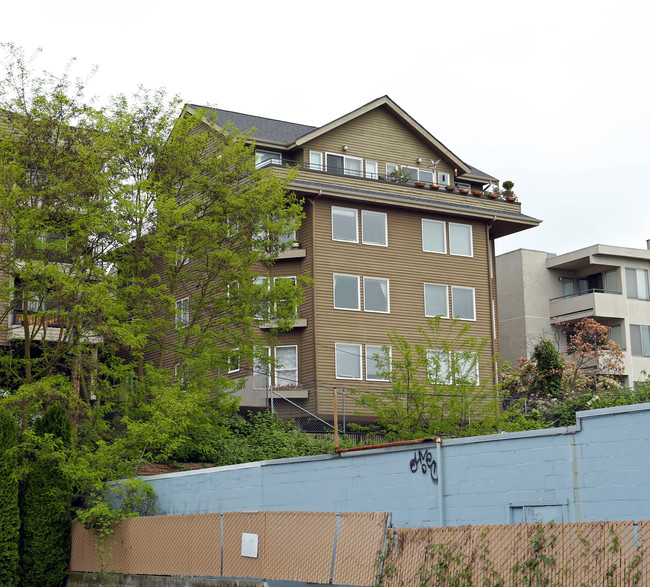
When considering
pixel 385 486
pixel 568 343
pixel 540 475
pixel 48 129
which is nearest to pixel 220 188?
pixel 48 129

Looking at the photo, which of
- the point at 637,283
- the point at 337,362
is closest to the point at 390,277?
the point at 337,362

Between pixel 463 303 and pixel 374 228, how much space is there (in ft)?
16.6

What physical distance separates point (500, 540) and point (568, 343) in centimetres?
3990

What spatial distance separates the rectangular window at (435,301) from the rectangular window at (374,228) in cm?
271

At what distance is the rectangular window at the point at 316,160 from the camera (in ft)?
131

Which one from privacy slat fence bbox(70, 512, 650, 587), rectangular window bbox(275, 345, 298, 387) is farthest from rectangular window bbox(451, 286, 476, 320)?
privacy slat fence bbox(70, 512, 650, 587)

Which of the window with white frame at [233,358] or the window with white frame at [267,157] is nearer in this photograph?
the window with white frame at [233,358]

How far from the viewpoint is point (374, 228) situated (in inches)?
1542

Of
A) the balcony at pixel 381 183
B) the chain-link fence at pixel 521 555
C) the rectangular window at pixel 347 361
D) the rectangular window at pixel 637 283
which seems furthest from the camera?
the rectangular window at pixel 637 283

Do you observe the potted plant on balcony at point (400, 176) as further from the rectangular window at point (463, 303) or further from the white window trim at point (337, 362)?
the white window trim at point (337, 362)

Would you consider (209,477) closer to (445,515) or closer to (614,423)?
(445,515)

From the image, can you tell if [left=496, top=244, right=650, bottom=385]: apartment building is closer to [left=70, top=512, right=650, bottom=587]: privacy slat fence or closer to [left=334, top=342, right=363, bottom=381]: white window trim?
[left=334, top=342, right=363, bottom=381]: white window trim

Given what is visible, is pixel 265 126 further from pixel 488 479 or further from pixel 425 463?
pixel 488 479

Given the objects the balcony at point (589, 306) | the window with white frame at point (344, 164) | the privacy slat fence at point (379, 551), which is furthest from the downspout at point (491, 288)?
the privacy slat fence at point (379, 551)
